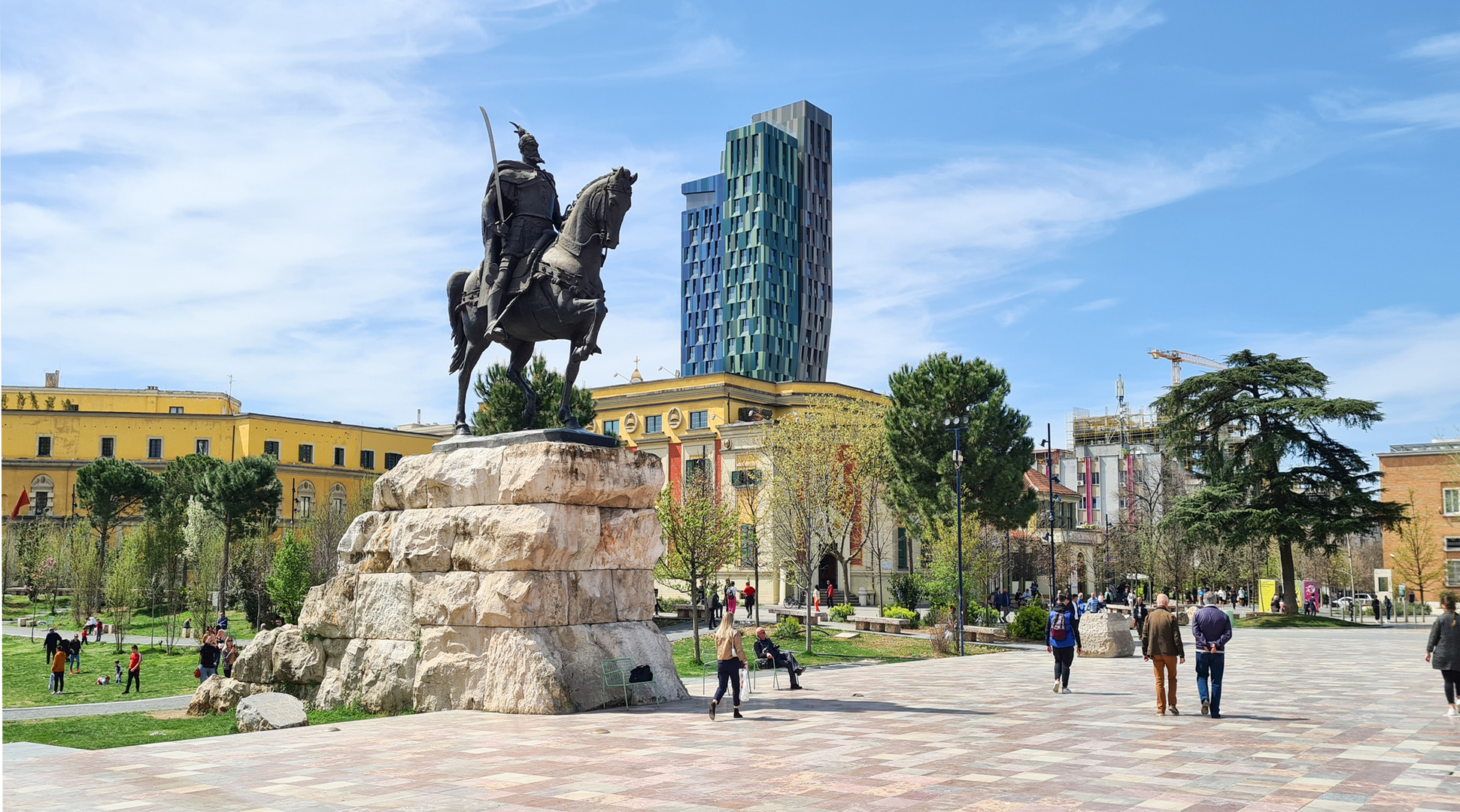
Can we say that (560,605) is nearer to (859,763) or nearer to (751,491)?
(859,763)

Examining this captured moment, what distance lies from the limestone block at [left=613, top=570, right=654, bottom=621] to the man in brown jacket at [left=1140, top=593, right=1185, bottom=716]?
258 inches

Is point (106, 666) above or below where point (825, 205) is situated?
below

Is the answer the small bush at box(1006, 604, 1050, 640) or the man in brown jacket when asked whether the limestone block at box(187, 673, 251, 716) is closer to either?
the man in brown jacket

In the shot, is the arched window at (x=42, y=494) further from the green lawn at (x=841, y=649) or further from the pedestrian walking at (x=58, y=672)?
the green lawn at (x=841, y=649)

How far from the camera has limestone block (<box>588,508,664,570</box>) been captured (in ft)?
46.1

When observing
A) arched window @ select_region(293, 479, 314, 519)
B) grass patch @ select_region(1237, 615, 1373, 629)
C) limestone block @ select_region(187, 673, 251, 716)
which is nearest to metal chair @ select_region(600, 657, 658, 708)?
limestone block @ select_region(187, 673, 251, 716)

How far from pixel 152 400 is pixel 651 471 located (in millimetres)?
80155

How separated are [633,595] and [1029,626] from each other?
21825 mm

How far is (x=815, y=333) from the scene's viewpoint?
115 meters

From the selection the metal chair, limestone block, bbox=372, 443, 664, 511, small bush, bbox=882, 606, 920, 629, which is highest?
limestone block, bbox=372, 443, 664, 511

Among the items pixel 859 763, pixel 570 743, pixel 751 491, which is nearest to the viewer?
pixel 859 763

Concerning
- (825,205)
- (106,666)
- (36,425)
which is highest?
(825,205)

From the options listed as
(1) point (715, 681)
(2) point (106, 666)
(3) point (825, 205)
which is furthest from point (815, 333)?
(1) point (715, 681)

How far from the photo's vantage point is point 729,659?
43.1 feet
